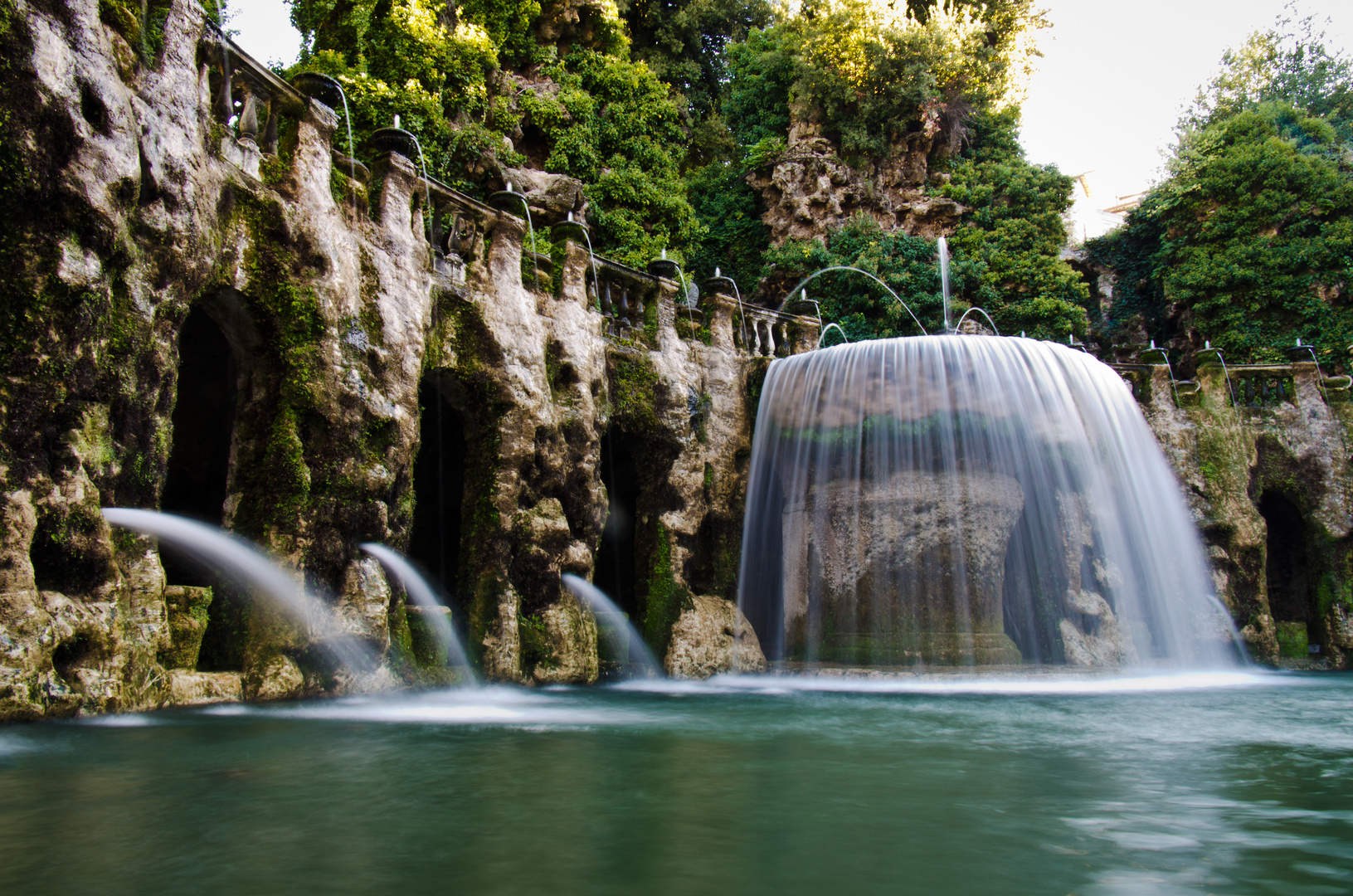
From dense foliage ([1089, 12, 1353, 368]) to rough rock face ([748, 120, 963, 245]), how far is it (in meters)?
5.35

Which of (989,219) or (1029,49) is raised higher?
(1029,49)

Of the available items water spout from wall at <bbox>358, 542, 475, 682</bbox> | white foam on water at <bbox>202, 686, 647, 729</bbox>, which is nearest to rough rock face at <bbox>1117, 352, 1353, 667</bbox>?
white foam on water at <bbox>202, 686, 647, 729</bbox>

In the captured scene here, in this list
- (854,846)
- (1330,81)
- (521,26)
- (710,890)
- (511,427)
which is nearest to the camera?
(710,890)

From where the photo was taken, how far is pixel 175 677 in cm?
529

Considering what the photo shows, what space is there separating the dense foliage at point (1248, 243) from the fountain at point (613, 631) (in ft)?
56.9

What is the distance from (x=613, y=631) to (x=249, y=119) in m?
6.11

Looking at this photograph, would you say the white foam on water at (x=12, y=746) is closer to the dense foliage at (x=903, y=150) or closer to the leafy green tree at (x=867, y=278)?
the leafy green tree at (x=867, y=278)

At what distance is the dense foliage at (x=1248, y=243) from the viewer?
19.2m

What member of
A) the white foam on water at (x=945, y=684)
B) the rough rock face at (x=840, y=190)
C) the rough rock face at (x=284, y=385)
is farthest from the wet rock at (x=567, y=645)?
the rough rock face at (x=840, y=190)

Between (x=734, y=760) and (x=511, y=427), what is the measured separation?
5293 millimetres

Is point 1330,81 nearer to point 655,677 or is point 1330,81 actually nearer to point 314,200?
point 655,677

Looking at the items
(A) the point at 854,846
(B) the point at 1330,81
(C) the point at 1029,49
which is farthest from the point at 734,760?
(B) the point at 1330,81

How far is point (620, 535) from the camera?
38.1 feet

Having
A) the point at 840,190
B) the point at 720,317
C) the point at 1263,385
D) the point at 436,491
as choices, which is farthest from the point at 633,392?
the point at 840,190
